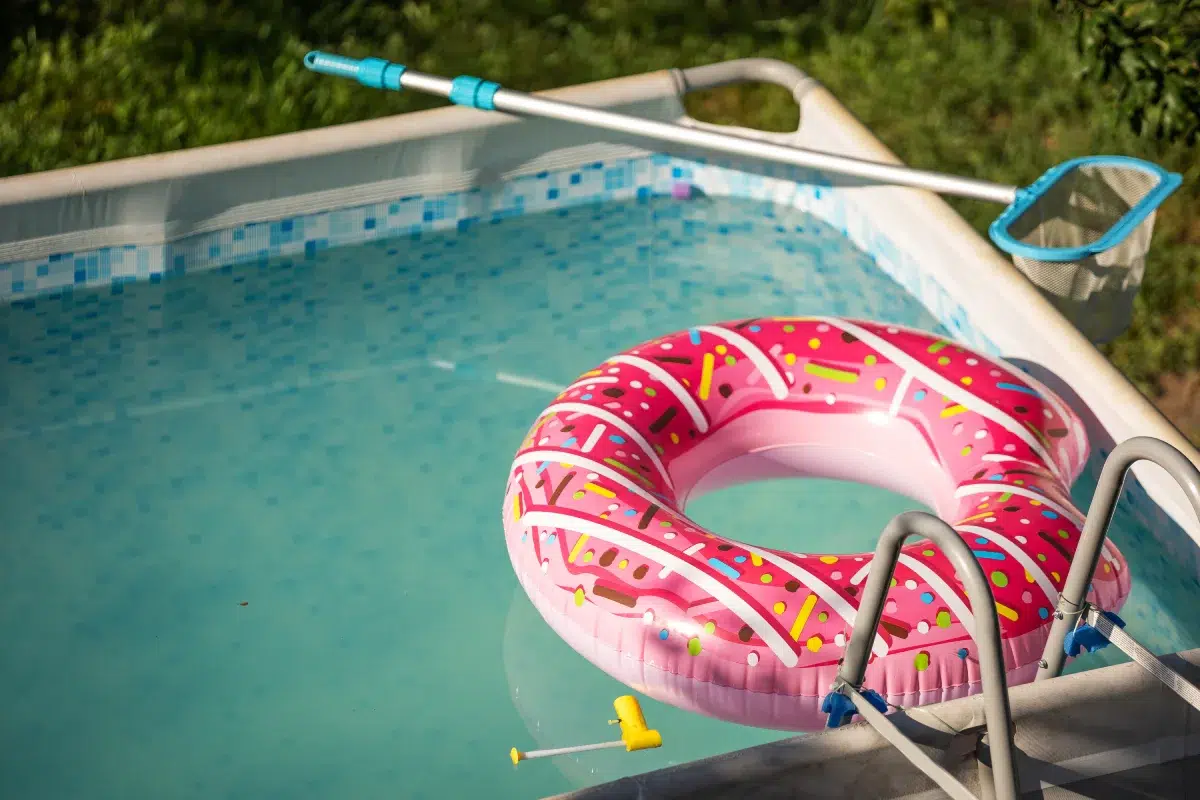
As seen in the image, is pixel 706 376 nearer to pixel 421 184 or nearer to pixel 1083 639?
pixel 1083 639

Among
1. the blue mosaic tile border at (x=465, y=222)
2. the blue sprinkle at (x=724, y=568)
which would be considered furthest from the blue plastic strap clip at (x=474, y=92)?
the blue sprinkle at (x=724, y=568)

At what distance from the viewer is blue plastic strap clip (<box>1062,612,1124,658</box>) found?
1878 mm

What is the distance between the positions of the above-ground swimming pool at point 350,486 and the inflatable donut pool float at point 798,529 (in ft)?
1.18

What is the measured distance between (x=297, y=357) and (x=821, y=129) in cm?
159

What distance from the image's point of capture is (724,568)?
7.30 feet

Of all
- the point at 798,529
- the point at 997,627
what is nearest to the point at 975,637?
the point at 997,627

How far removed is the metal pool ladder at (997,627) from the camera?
1477 millimetres

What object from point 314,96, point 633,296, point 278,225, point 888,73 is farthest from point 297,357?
point 888,73

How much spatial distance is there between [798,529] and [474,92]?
1.48 metres

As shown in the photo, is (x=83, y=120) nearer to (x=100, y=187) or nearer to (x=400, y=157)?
(x=100, y=187)

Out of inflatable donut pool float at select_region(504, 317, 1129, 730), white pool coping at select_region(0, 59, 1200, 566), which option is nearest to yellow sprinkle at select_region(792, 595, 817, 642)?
inflatable donut pool float at select_region(504, 317, 1129, 730)

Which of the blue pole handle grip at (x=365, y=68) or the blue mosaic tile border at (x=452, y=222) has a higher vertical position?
the blue pole handle grip at (x=365, y=68)

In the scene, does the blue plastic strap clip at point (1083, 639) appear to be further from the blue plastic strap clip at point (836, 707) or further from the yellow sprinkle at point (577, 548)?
the yellow sprinkle at point (577, 548)

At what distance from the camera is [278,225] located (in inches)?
159
